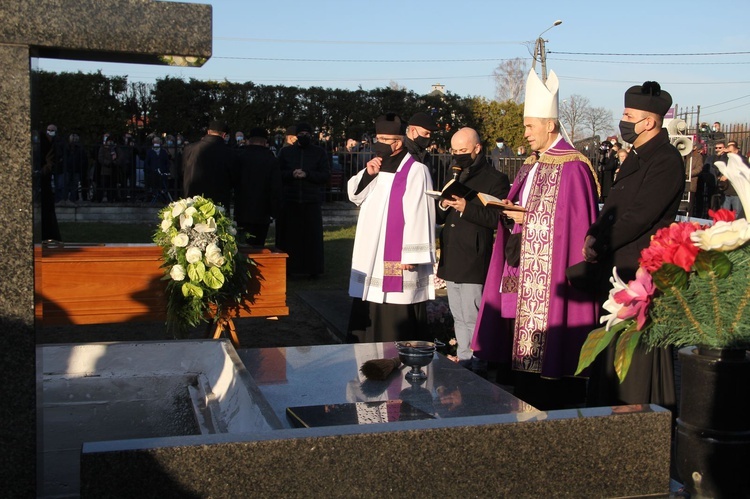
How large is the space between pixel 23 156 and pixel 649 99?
392 cm

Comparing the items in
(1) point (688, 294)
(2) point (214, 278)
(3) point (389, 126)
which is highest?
(3) point (389, 126)

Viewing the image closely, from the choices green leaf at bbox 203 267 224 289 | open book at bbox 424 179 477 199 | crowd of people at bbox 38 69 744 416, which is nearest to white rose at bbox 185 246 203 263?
green leaf at bbox 203 267 224 289

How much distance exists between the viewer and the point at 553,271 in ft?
18.6

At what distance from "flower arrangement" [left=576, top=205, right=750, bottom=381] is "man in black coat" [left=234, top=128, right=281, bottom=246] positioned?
8.91 metres

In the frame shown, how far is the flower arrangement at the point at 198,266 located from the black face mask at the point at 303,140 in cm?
547

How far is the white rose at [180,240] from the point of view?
19.1 feet

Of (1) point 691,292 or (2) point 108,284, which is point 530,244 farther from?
(1) point 691,292

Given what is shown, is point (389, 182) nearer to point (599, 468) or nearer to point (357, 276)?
point (357, 276)

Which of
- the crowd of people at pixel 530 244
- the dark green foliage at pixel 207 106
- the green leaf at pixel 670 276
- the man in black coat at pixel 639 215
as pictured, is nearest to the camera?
the green leaf at pixel 670 276

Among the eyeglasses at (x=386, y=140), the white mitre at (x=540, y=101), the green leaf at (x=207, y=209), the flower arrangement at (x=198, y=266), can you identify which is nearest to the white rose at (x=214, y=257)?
the flower arrangement at (x=198, y=266)

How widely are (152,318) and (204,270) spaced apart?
554 millimetres

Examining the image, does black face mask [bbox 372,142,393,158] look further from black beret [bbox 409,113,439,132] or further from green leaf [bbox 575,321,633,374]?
green leaf [bbox 575,321,633,374]

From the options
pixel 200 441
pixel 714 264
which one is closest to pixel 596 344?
pixel 714 264

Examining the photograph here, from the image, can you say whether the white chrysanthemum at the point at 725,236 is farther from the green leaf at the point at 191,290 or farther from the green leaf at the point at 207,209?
the green leaf at the point at 207,209
